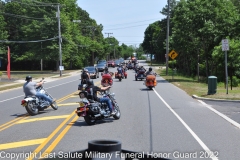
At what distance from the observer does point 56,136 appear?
11.1 metres

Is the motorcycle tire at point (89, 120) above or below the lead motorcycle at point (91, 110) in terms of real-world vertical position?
below

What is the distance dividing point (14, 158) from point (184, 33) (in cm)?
3392

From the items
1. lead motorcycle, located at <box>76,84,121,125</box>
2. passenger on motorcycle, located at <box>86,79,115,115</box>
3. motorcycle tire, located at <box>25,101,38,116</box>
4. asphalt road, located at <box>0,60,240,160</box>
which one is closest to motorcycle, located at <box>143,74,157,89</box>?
asphalt road, located at <box>0,60,240,160</box>

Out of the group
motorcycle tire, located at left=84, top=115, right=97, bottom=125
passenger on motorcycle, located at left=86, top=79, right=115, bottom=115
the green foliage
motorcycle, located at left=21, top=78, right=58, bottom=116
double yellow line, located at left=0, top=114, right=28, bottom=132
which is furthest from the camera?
the green foliage

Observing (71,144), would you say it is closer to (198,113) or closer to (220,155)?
(220,155)

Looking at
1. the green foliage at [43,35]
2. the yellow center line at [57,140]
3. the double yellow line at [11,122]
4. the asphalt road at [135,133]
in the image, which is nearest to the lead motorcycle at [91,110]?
the asphalt road at [135,133]

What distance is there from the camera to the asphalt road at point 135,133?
365 inches

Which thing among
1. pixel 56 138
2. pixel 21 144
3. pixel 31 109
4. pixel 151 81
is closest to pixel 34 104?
pixel 31 109

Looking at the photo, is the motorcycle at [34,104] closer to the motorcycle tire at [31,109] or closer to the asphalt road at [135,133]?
the motorcycle tire at [31,109]

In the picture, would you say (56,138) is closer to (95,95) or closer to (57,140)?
(57,140)

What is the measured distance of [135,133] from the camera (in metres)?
11.5

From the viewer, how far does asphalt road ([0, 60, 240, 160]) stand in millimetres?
9281

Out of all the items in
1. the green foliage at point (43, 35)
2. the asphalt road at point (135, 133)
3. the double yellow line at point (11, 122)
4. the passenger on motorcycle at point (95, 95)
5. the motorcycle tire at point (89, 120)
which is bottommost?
the double yellow line at point (11, 122)

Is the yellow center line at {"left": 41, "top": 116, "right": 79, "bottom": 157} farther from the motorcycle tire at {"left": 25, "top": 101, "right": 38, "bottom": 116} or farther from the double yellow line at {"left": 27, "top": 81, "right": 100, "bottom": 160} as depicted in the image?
the motorcycle tire at {"left": 25, "top": 101, "right": 38, "bottom": 116}
